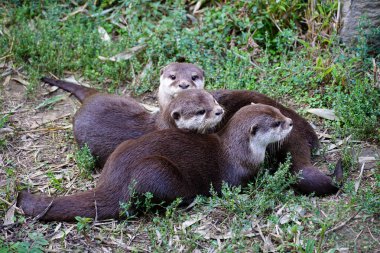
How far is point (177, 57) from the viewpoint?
5.26 metres

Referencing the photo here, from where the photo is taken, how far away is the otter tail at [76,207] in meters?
3.42

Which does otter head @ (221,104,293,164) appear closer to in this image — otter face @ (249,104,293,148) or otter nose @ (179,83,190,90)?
otter face @ (249,104,293,148)

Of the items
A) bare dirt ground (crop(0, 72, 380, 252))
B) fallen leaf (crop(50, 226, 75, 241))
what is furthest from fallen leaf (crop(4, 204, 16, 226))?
fallen leaf (crop(50, 226, 75, 241))

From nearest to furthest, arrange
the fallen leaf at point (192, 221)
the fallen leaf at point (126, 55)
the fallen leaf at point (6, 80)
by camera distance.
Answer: the fallen leaf at point (192, 221) < the fallen leaf at point (6, 80) < the fallen leaf at point (126, 55)

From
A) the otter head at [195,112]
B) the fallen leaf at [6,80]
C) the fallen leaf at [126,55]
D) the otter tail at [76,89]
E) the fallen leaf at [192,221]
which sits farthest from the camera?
the fallen leaf at [126,55]

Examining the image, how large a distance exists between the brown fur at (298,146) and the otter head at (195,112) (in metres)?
0.24

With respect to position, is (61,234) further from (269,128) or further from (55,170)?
(269,128)

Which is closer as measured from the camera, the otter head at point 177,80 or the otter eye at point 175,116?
the otter eye at point 175,116

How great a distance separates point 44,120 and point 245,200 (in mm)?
1993

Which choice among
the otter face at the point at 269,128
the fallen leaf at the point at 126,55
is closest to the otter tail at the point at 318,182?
the otter face at the point at 269,128

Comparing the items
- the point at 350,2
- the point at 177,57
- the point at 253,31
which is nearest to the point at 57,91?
the point at 177,57

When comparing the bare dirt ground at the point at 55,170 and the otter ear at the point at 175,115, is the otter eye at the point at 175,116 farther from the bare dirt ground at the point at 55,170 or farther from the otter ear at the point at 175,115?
the bare dirt ground at the point at 55,170

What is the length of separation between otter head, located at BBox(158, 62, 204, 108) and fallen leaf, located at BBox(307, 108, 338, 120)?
872 mm

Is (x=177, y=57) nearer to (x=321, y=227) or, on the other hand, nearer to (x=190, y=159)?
(x=190, y=159)
